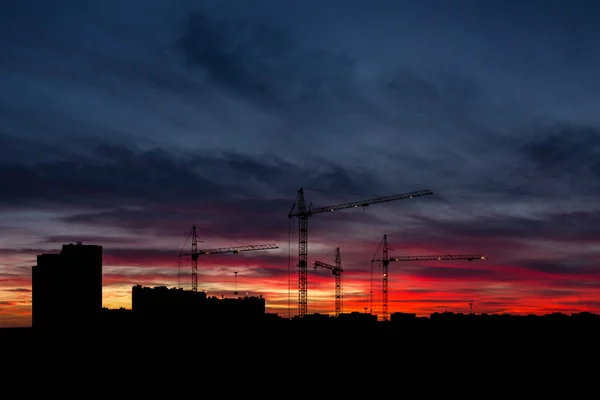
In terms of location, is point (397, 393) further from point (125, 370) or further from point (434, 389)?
point (125, 370)

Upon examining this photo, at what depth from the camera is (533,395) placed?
623 feet

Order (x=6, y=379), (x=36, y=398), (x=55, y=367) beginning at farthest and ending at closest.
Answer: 1. (x=55, y=367)
2. (x=6, y=379)
3. (x=36, y=398)

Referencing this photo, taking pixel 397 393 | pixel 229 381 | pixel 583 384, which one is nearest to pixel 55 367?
pixel 229 381

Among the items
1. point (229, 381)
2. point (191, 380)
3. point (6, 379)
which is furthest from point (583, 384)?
point (6, 379)

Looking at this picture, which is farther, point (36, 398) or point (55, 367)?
point (55, 367)

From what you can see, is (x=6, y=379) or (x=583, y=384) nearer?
(x=6, y=379)

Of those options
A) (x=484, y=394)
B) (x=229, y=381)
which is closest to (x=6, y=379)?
(x=229, y=381)

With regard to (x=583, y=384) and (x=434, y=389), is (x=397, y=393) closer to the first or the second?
(x=434, y=389)

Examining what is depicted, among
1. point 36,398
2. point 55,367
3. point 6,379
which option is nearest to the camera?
point 36,398

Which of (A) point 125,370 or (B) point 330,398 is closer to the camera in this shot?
(B) point 330,398

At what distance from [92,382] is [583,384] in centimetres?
15965

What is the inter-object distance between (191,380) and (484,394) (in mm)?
94382

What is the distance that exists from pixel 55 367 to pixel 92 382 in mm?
16413

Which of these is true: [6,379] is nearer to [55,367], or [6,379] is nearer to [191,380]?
[55,367]
